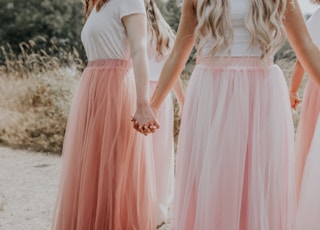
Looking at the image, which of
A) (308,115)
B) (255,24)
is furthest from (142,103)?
(308,115)

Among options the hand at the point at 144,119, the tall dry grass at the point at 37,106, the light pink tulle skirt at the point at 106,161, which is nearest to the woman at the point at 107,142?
the light pink tulle skirt at the point at 106,161

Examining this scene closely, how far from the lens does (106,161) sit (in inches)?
115

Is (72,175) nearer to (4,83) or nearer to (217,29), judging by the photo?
(217,29)

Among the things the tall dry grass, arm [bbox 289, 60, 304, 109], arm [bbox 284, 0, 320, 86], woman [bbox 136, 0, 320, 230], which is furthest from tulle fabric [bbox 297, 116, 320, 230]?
the tall dry grass

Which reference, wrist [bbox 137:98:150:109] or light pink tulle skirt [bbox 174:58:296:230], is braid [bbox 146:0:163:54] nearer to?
wrist [bbox 137:98:150:109]

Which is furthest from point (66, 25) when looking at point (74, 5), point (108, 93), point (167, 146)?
point (108, 93)

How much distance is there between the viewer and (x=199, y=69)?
2592 millimetres

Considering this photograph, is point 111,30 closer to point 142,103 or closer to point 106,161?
point 142,103

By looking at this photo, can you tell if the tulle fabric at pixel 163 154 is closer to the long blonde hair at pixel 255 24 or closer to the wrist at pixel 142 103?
the wrist at pixel 142 103

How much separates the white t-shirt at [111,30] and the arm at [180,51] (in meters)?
0.30

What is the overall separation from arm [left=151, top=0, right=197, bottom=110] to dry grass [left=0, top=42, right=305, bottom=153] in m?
4.29

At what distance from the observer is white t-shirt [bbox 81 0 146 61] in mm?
2836

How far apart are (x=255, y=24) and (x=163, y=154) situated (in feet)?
5.88

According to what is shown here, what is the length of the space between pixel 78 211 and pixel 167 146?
127 centimetres
